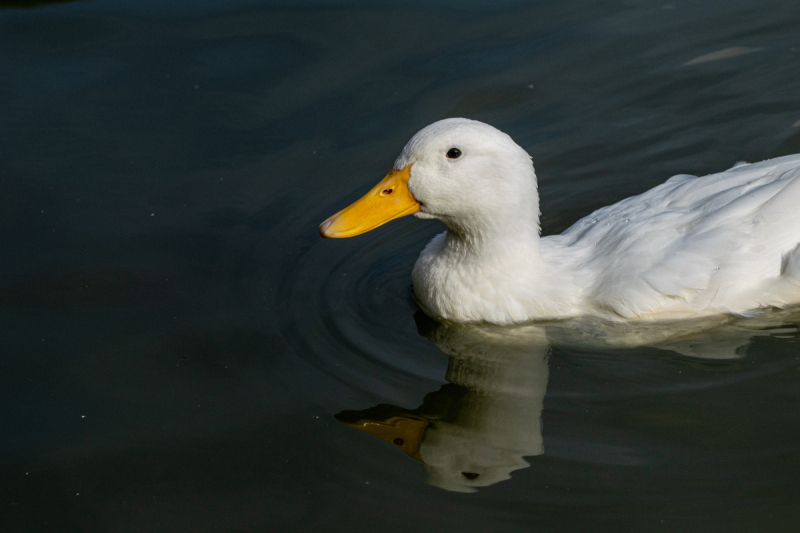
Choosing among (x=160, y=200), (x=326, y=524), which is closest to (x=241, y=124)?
(x=160, y=200)

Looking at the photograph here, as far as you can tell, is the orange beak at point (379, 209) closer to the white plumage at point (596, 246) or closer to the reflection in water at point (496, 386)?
the white plumage at point (596, 246)

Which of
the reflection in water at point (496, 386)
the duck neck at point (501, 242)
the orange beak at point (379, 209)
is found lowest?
the reflection in water at point (496, 386)

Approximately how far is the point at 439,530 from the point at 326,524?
1.73 ft

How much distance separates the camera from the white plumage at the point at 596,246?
4.99 meters

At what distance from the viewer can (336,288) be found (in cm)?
589

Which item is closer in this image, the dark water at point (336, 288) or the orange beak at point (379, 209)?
the dark water at point (336, 288)

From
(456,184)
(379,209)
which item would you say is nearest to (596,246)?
(456,184)

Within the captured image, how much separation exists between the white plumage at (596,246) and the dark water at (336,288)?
20cm

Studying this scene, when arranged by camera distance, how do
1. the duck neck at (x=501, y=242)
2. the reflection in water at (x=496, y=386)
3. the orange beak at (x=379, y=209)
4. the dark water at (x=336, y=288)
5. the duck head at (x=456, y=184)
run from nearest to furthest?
the dark water at (x=336, y=288) < the reflection in water at (x=496, y=386) < the duck head at (x=456, y=184) < the orange beak at (x=379, y=209) < the duck neck at (x=501, y=242)

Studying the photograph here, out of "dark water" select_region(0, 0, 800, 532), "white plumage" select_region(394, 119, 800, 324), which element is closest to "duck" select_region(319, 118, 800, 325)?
"white plumage" select_region(394, 119, 800, 324)

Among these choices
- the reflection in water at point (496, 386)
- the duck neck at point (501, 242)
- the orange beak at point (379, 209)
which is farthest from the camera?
the duck neck at point (501, 242)

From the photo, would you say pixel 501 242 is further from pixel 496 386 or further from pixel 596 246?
pixel 496 386

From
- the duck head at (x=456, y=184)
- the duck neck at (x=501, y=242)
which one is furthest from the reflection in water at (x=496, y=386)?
the duck head at (x=456, y=184)

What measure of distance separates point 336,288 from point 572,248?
1.59 metres
